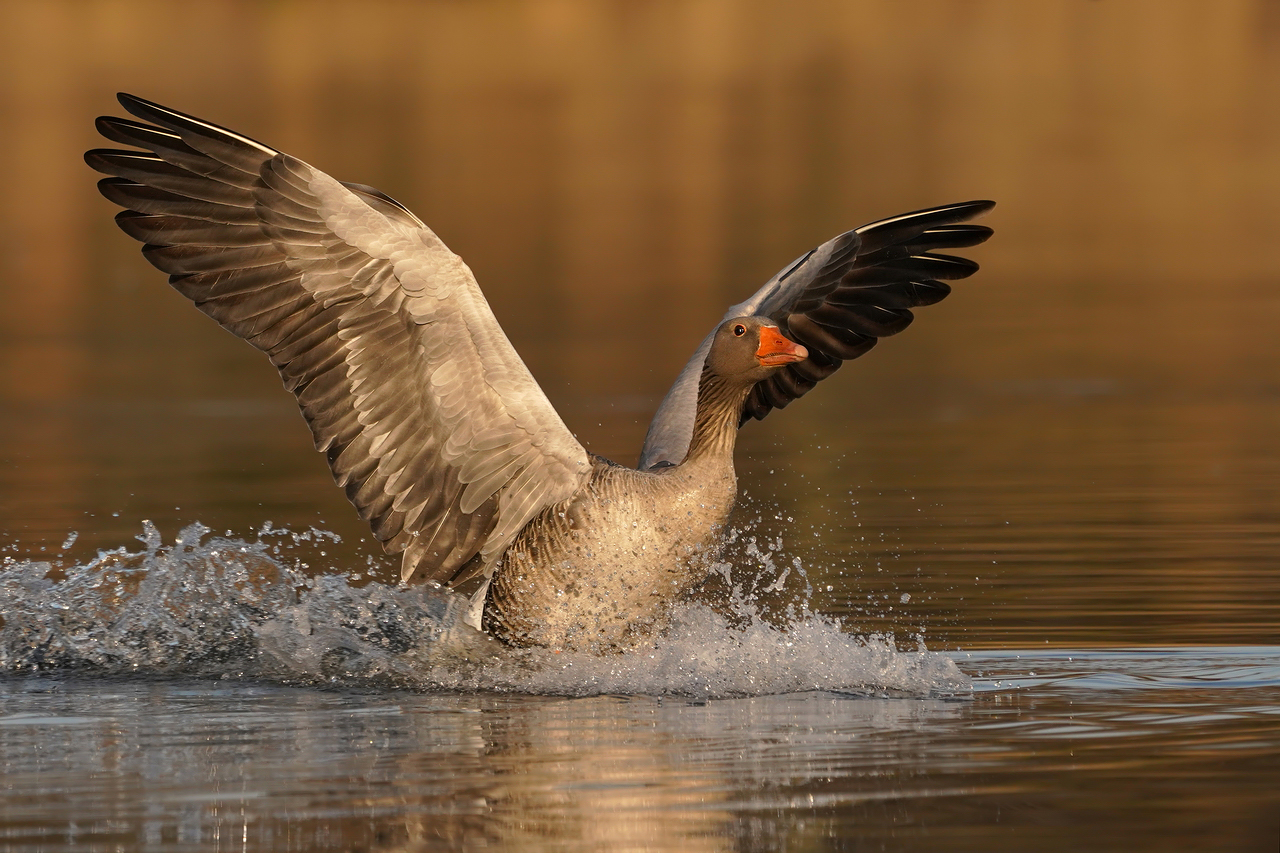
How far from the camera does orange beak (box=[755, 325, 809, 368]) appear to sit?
10.3 metres

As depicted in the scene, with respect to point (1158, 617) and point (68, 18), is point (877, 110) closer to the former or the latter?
point (68, 18)

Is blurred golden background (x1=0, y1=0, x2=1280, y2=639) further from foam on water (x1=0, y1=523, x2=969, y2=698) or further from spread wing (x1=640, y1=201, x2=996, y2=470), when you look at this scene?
foam on water (x1=0, y1=523, x2=969, y2=698)

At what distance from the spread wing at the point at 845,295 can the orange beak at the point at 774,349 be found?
2.84 ft

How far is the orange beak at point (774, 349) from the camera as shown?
1030 centimetres

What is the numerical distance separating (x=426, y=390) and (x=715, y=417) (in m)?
1.44

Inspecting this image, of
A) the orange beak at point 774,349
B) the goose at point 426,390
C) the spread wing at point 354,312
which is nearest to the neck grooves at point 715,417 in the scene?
the goose at point 426,390

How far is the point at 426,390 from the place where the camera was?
983 centimetres

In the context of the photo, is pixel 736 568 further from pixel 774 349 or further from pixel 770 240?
pixel 770 240

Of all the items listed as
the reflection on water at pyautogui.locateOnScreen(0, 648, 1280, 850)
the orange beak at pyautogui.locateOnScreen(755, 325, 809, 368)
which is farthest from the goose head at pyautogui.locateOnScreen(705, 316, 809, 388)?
the reflection on water at pyautogui.locateOnScreen(0, 648, 1280, 850)

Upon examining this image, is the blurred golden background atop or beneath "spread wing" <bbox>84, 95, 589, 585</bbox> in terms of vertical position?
atop

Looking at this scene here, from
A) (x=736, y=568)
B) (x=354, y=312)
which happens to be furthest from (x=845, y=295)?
(x=354, y=312)

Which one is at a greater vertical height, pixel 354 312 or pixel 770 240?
pixel 770 240

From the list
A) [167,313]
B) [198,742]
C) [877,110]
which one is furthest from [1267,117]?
[198,742]

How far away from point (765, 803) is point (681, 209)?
31.7 metres
